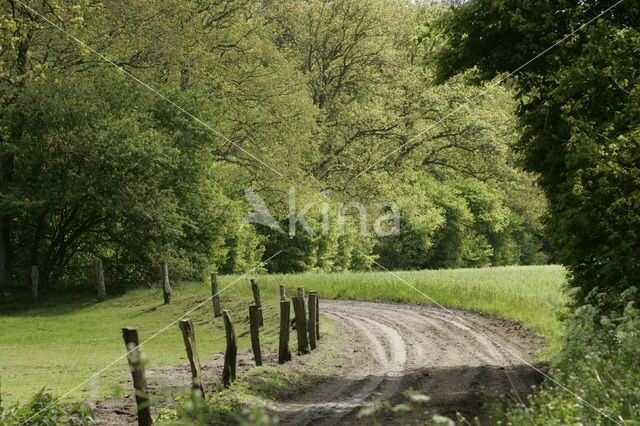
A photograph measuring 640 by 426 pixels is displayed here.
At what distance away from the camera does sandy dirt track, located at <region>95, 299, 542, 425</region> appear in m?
9.48

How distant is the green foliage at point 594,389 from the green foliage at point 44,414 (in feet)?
17.1

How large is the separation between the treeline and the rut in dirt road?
20.8ft

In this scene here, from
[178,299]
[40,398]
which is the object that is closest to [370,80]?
[178,299]

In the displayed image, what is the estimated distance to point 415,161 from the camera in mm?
46000

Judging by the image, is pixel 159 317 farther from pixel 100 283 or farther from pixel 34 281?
pixel 34 281

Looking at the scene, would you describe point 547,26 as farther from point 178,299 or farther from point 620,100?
point 178,299

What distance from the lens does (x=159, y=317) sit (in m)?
24.4

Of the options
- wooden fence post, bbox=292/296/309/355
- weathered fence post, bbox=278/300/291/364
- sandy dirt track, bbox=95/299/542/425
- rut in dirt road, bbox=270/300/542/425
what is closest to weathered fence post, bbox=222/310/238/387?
sandy dirt track, bbox=95/299/542/425

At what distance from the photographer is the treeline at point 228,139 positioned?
25.9 metres

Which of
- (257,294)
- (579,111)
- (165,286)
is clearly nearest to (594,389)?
(579,111)

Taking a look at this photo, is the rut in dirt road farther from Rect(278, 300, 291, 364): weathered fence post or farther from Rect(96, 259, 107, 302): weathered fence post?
Rect(96, 259, 107, 302): weathered fence post

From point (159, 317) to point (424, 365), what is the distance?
14112 millimetres

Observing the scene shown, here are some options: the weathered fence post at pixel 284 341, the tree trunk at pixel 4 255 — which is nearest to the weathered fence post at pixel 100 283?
the tree trunk at pixel 4 255

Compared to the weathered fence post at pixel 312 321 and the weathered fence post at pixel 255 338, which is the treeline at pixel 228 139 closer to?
the weathered fence post at pixel 312 321
